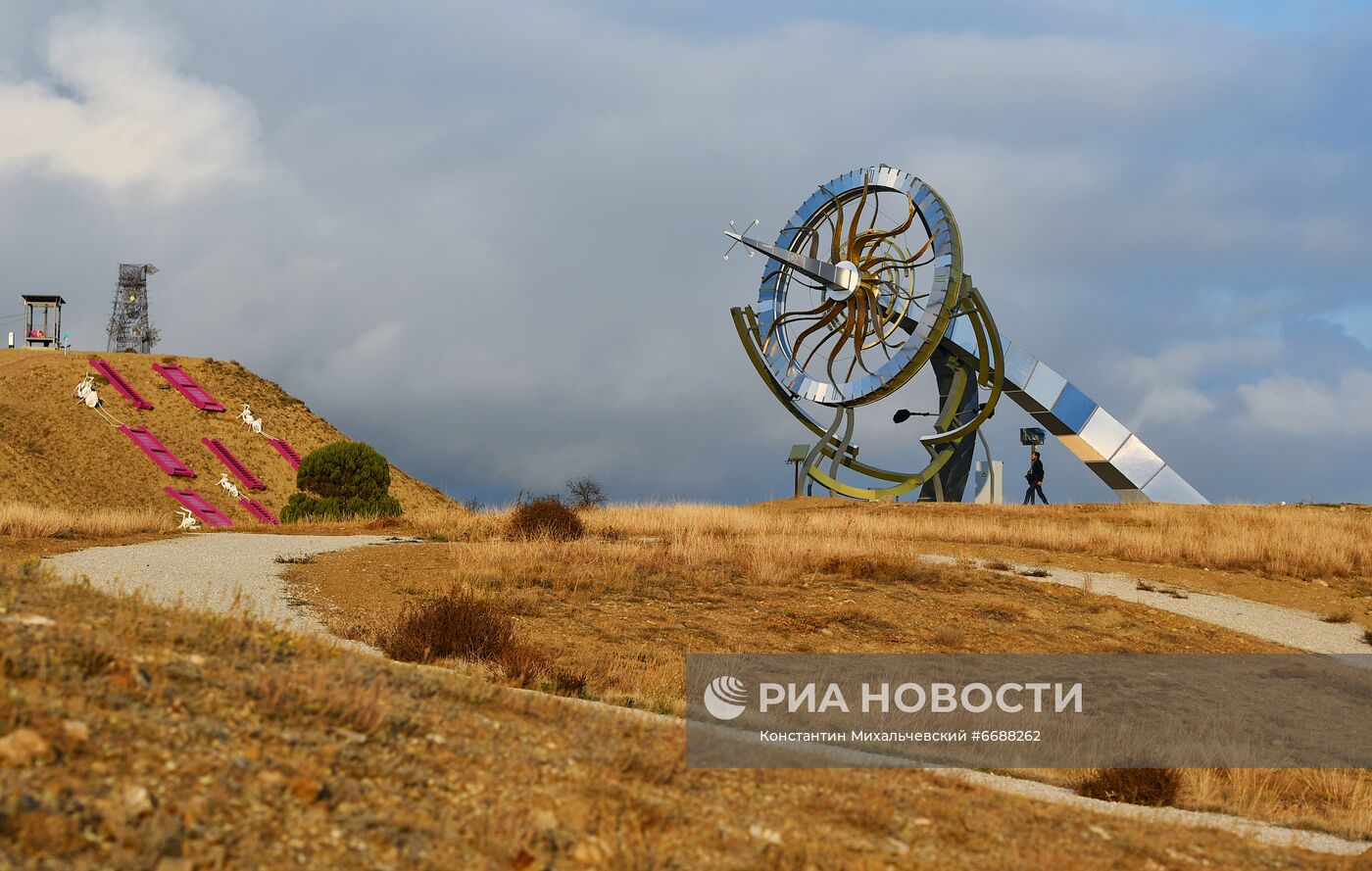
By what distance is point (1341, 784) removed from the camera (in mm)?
9430

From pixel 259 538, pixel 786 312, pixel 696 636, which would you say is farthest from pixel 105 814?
pixel 786 312

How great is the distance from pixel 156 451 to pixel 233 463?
11.7ft

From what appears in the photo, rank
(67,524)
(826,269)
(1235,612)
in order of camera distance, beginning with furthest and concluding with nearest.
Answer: (826,269) → (67,524) → (1235,612)

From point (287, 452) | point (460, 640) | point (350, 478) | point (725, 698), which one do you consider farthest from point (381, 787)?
point (287, 452)

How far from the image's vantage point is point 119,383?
62.2 meters

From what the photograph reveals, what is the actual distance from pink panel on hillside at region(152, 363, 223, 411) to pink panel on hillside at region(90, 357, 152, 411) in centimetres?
243

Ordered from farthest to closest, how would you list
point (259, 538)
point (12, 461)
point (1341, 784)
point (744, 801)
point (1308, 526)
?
point (12, 461), point (1308, 526), point (259, 538), point (1341, 784), point (744, 801)

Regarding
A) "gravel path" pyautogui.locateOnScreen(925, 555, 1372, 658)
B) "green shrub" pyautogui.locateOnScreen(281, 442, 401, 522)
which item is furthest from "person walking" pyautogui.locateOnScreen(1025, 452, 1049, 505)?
"green shrub" pyautogui.locateOnScreen(281, 442, 401, 522)

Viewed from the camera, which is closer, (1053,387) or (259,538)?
(259,538)

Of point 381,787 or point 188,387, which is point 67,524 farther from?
point 188,387

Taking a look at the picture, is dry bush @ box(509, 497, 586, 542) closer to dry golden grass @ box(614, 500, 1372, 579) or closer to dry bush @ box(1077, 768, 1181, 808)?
dry golden grass @ box(614, 500, 1372, 579)

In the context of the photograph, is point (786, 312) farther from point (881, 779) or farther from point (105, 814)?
point (105, 814)

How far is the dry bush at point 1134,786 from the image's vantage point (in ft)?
25.8

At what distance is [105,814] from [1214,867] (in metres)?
4.76
